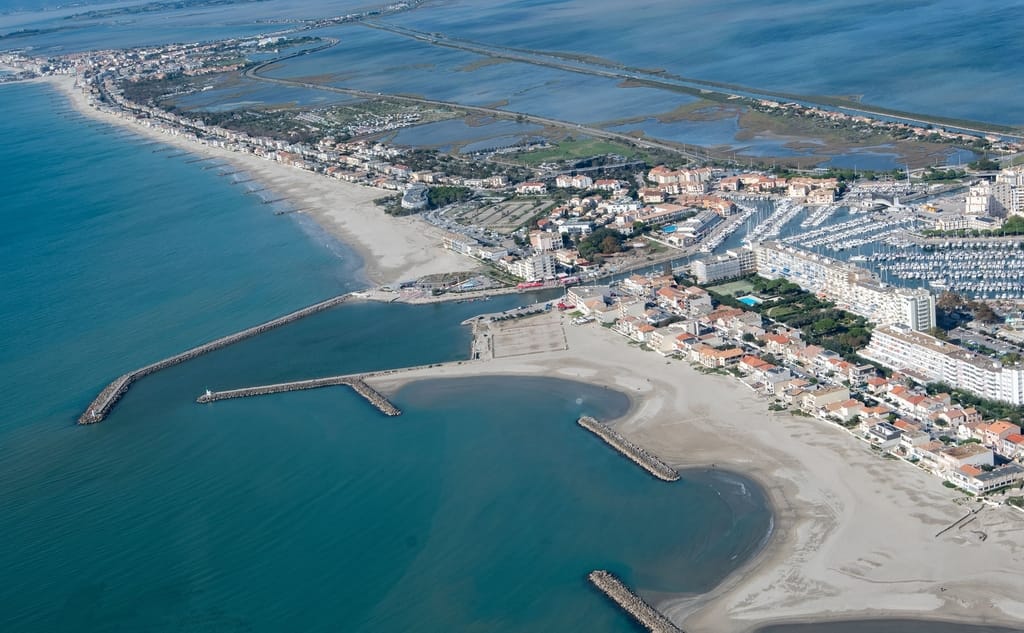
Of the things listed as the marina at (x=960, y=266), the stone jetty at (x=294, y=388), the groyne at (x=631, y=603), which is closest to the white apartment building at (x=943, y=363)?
the marina at (x=960, y=266)

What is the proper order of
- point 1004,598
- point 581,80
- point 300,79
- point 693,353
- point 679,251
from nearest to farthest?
1. point 1004,598
2. point 693,353
3. point 679,251
4. point 581,80
5. point 300,79

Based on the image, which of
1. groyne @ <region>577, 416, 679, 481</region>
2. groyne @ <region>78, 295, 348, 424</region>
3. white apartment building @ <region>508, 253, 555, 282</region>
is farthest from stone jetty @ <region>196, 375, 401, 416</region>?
white apartment building @ <region>508, 253, 555, 282</region>

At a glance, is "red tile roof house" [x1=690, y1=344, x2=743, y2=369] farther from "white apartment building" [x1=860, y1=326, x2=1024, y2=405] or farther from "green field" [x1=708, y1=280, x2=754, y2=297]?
"green field" [x1=708, y1=280, x2=754, y2=297]

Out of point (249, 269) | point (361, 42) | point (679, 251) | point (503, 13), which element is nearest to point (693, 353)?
point (679, 251)

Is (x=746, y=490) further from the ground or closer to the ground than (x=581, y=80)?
closer to the ground

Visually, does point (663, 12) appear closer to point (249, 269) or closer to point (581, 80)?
point (581, 80)

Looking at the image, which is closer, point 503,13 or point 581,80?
point 581,80
